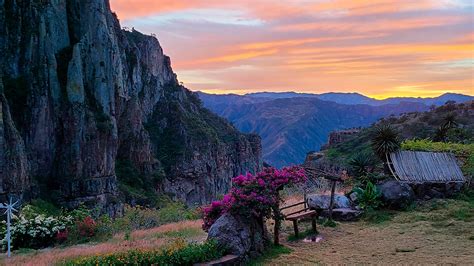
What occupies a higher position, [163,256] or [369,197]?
[163,256]

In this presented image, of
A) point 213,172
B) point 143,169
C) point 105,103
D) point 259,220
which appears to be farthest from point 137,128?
point 259,220

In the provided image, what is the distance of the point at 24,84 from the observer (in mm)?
62062

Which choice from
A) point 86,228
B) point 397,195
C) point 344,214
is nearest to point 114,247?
point 86,228

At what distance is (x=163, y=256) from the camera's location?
36.3ft

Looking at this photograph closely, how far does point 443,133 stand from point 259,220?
19.4 m

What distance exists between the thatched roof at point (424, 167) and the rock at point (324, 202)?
2608mm

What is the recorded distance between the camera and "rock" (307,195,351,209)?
18.4 m

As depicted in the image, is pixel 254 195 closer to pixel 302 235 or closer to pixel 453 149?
pixel 302 235

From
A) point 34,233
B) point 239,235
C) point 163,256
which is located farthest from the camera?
point 34,233

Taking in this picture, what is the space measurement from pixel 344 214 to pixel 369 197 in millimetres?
1477

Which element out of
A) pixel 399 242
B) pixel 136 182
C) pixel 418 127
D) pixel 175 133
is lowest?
pixel 136 182

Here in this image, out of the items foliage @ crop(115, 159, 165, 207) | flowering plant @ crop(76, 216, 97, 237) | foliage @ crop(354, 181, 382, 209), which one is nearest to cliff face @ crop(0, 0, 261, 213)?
foliage @ crop(115, 159, 165, 207)

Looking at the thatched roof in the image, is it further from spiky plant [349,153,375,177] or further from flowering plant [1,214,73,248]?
flowering plant [1,214,73,248]

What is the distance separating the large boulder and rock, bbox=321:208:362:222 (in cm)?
542
